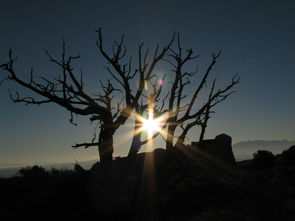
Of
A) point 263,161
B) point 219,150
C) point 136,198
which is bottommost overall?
point 136,198

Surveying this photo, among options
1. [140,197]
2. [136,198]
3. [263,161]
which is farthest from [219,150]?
[136,198]

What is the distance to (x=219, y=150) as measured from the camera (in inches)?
1187

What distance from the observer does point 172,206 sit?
14.0 m

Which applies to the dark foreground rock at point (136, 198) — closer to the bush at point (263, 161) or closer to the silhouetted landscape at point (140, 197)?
the silhouetted landscape at point (140, 197)

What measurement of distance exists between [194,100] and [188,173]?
6.74 m

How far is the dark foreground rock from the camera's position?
11008 millimetres

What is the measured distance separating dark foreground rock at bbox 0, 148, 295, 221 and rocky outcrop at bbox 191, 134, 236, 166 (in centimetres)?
1085

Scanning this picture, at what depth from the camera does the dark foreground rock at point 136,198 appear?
11008 millimetres

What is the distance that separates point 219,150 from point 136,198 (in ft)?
60.0

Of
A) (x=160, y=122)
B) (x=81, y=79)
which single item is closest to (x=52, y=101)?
(x=81, y=79)

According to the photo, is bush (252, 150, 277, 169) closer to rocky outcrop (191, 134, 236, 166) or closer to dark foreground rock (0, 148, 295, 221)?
rocky outcrop (191, 134, 236, 166)

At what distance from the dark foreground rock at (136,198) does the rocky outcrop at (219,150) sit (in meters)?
10.9

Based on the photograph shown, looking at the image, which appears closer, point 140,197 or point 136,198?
point 136,198

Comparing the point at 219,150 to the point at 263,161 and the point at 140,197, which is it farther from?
Result: the point at 140,197
